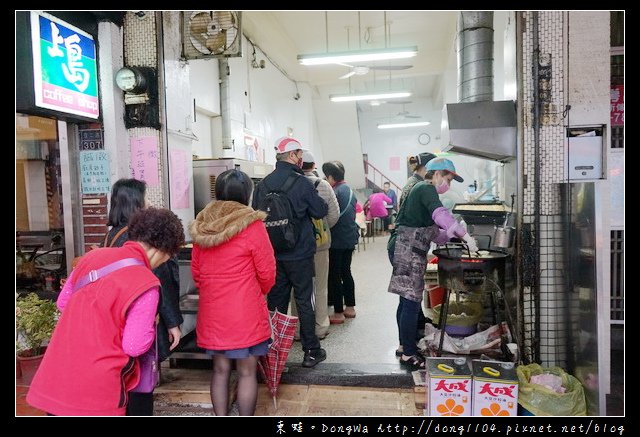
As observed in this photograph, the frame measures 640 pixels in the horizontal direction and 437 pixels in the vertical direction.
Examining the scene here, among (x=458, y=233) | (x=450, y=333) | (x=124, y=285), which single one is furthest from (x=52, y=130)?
(x=450, y=333)

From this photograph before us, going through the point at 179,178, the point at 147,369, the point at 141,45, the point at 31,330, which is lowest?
the point at 31,330

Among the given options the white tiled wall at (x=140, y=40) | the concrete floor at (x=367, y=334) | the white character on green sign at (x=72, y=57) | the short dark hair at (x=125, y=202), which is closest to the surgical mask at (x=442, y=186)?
the concrete floor at (x=367, y=334)

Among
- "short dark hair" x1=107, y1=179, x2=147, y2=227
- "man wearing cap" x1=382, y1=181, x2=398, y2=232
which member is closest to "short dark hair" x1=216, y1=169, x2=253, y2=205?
"short dark hair" x1=107, y1=179, x2=147, y2=227

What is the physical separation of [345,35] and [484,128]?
247 inches

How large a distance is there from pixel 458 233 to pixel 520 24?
5.36 ft

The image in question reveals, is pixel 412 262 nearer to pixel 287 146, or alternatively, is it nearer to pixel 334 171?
pixel 287 146

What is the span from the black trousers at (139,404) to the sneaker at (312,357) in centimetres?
143

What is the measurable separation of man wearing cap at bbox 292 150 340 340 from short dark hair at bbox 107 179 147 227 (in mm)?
1777

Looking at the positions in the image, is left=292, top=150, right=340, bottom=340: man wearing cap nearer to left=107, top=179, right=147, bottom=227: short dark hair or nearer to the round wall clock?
left=107, top=179, right=147, bottom=227: short dark hair

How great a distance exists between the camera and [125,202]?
2.43 metres

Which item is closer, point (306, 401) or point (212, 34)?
point (306, 401)

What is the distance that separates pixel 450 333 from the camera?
11.7 ft

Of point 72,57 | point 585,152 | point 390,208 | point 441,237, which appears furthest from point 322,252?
point 390,208

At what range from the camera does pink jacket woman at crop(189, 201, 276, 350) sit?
2469 millimetres
